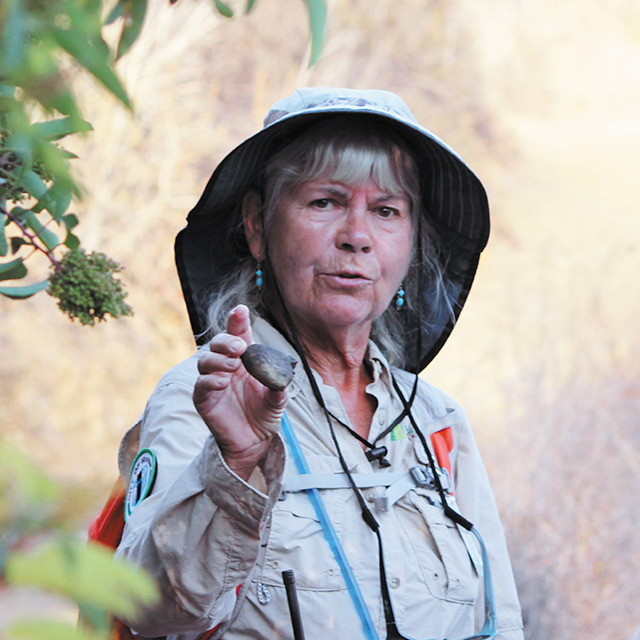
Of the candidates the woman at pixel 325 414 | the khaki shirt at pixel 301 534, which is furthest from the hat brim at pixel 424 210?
the khaki shirt at pixel 301 534

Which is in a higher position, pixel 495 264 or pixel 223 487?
pixel 495 264

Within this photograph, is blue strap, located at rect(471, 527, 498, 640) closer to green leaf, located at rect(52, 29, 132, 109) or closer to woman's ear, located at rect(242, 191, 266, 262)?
woman's ear, located at rect(242, 191, 266, 262)

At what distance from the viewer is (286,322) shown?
1681 mm

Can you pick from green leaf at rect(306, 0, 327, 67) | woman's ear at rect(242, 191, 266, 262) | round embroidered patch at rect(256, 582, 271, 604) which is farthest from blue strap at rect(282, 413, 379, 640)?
green leaf at rect(306, 0, 327, 67)

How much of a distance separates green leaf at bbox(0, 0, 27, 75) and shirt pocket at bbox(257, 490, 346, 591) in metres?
1.05

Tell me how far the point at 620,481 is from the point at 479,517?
456 centimetres

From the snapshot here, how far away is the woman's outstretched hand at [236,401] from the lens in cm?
108

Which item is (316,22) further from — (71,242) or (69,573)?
(71,242)

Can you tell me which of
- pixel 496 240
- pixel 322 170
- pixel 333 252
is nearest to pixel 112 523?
pixel 333 252

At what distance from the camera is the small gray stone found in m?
1.07

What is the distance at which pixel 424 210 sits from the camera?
195 centimetres

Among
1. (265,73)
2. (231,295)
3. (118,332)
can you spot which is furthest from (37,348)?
(231,295)

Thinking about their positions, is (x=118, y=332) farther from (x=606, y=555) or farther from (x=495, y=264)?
(x=606, y=555)

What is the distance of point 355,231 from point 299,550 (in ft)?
2.14
